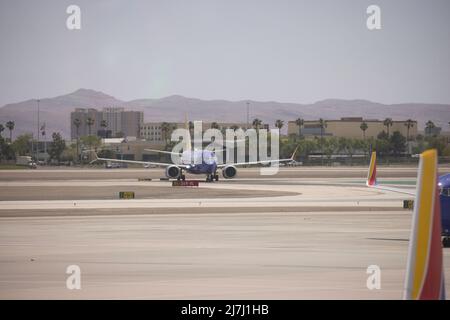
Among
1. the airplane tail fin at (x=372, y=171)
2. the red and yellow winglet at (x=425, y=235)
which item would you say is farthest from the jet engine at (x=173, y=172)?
the red and yellow winglet at (x=425, y=235)

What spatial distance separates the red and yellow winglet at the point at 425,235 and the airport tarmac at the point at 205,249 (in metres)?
8.26

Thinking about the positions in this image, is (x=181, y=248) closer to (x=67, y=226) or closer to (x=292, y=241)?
(x=292, y=241)

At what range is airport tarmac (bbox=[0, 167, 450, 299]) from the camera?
68.1 ft

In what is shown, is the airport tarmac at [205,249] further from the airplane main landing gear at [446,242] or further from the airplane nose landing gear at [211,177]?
the airplane nose landing gear at [211,177]

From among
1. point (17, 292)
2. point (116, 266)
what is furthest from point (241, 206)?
point (17, 292)

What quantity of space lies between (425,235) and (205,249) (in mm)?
20288

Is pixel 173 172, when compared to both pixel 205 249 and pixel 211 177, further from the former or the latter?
pixel 205 249

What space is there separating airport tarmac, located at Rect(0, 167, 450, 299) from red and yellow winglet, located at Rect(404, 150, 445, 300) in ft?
27.1

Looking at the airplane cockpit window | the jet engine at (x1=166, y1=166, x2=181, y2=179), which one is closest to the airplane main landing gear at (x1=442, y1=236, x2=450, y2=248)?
the airplane cockpit window

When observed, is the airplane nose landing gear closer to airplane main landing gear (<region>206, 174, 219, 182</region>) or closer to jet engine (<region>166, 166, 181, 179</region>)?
airplane main landing gear (<region>206, 174, 219, 182</region>)

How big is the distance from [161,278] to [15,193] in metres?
59.7

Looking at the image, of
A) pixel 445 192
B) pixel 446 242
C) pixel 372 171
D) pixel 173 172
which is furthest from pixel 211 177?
pixel 445 192

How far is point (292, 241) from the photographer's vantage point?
33.7m

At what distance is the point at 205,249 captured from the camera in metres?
30.7
